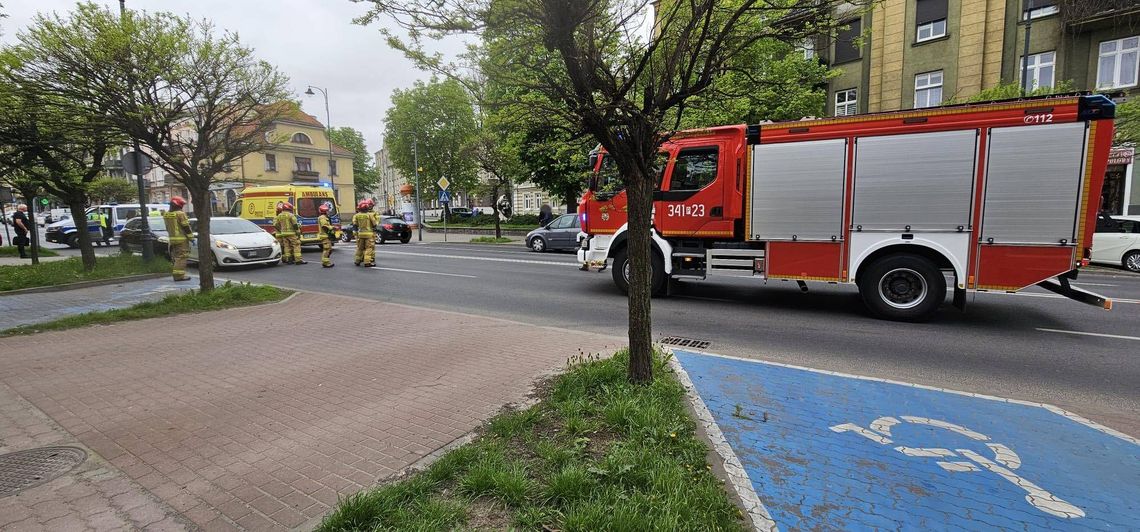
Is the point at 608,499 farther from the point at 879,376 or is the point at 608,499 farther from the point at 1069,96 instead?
the point at 1069,96

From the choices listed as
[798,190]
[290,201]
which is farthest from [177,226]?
[798,190]

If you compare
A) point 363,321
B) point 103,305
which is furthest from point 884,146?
point 103,305

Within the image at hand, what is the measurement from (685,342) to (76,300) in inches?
422

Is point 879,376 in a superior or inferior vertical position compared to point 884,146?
inferior

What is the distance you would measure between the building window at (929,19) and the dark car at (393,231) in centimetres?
2559

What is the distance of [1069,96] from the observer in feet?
21.3

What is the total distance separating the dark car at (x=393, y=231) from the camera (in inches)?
1078

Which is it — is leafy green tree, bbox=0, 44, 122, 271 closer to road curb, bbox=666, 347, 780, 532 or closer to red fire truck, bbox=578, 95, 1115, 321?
red fire truck, bbox=578, 95, 1115, 321

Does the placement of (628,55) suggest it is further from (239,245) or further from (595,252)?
(239,245)

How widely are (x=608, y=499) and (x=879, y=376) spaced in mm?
3796

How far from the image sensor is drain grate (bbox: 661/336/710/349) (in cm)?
651

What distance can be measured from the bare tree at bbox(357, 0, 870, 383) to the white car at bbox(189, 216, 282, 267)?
13.6 m

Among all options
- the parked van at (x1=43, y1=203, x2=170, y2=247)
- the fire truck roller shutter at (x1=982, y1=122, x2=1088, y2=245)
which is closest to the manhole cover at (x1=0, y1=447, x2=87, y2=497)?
the fire truck roller shutter at (x1=982, y1=122, x2=1088, y2=245)

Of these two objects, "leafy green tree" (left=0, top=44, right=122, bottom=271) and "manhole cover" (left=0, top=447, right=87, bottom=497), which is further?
"leafy green tree" (left=0, top=44, right=122, bottom=271)
